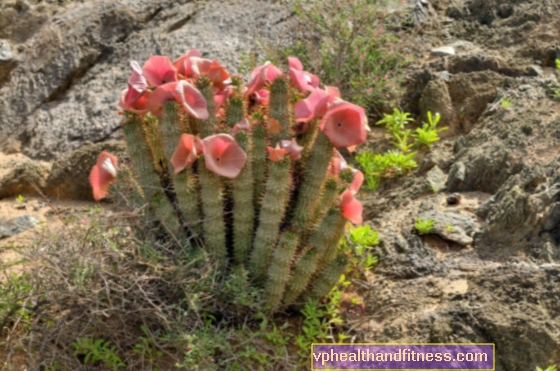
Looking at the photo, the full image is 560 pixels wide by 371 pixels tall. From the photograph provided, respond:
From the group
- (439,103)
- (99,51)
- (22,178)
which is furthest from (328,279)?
(99,51)

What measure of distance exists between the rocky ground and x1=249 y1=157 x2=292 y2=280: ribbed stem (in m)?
0.53

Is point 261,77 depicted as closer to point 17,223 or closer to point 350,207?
point 350,207

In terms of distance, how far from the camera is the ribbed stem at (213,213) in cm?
367

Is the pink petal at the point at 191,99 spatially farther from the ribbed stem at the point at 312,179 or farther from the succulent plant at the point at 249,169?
the ribbed stem at the point at 312,179

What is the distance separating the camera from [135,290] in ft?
11.5

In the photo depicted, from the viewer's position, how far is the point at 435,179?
478cm

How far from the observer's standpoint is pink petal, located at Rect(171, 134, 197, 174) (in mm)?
3596

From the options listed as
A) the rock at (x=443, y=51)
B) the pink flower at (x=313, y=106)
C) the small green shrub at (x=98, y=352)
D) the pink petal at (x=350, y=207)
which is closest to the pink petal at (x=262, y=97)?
the pink flower at (x=313, y=106)

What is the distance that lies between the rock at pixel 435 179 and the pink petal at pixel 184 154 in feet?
5.37

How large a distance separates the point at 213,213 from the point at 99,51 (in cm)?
332

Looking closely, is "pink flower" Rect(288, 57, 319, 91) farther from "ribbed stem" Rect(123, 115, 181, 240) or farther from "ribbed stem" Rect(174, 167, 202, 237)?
"ribbed stem" Rect(123, 115, 181, 240)

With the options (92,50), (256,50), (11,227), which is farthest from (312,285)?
(92,50)

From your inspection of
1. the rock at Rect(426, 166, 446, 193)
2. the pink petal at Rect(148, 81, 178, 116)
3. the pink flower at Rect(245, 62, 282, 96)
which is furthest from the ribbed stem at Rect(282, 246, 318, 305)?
the rock at Rect(426, 166, 446, 193)

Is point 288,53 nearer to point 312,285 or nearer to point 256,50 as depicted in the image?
point 256,50
